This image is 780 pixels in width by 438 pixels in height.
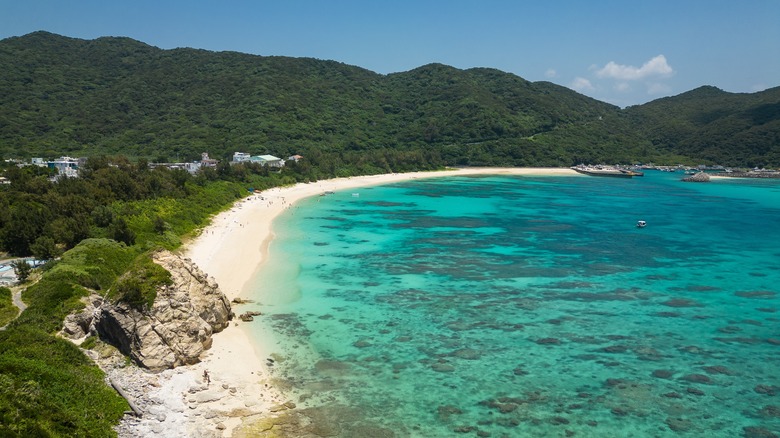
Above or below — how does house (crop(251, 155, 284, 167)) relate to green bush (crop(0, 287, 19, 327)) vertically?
above

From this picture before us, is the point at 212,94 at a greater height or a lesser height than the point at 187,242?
greater

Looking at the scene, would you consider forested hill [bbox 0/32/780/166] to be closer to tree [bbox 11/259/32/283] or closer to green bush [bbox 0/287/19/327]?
tree [bbox 11/259/32/283]

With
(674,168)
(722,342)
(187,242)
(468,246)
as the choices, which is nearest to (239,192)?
(187,242)

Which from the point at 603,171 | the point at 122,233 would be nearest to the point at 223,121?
the point at 122,233

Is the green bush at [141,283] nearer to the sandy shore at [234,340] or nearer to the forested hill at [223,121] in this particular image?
the sandy shore at [234,340]

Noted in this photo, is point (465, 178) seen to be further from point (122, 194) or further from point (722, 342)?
point (722, 342)

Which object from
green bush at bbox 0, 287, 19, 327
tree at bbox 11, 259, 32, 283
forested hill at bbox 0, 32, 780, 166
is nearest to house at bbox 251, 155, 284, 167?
forested hill at bbox 0, 32, 780, 166

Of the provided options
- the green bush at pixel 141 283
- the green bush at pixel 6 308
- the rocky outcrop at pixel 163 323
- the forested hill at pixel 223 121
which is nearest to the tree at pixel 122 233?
the green bush at pixel 6 308
